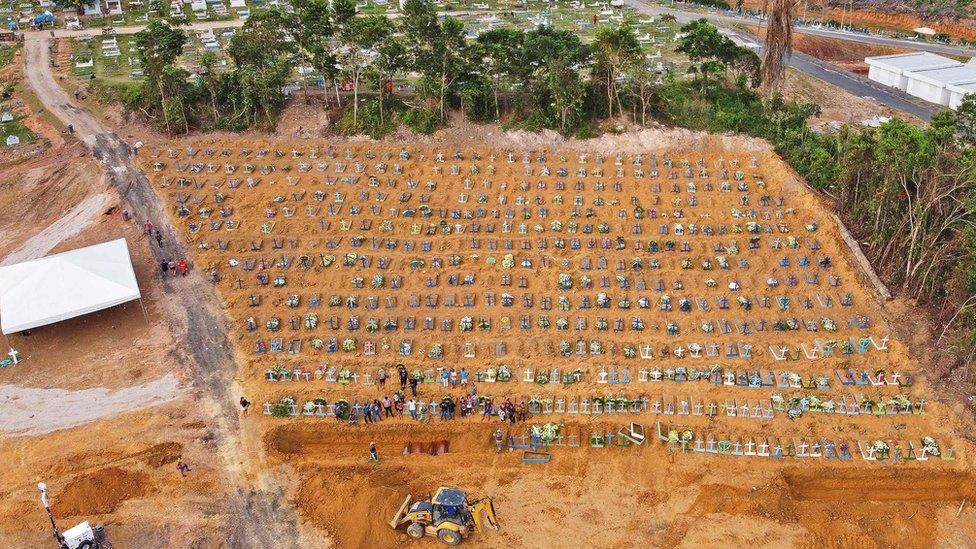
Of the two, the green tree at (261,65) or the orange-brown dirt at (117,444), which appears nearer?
the orange-brown dirt at (117,444)

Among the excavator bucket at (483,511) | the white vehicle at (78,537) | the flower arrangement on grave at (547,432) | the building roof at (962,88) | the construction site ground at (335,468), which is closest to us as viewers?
the white vehicle at (78,537)

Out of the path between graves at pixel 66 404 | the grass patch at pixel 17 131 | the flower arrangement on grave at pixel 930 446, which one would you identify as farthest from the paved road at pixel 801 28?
the path between graves at pixel 66 404

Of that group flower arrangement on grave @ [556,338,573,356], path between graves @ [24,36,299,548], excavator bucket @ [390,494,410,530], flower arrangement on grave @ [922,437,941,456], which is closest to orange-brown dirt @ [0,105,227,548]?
path between graves @ [24,36,299,548]

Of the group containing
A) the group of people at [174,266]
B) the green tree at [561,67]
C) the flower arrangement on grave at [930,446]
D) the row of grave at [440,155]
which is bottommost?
the flower arrangement on grave at [930,446]

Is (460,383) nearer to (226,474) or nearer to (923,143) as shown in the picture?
(226,474)

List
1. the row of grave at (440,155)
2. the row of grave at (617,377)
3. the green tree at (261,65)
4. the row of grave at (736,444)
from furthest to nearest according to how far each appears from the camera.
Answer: the green tree at (261,65) < the row of grave at (440,155) < the row of grave at (617,377) < the row of grave at (736,444)

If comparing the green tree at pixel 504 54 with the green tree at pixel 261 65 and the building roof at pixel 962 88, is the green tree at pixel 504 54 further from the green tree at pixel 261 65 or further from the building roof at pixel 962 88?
the building roof at pixel 962 88

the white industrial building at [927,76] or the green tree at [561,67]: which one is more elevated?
the green tree at [561,67]

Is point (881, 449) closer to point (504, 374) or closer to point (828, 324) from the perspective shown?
point (828, 324)
